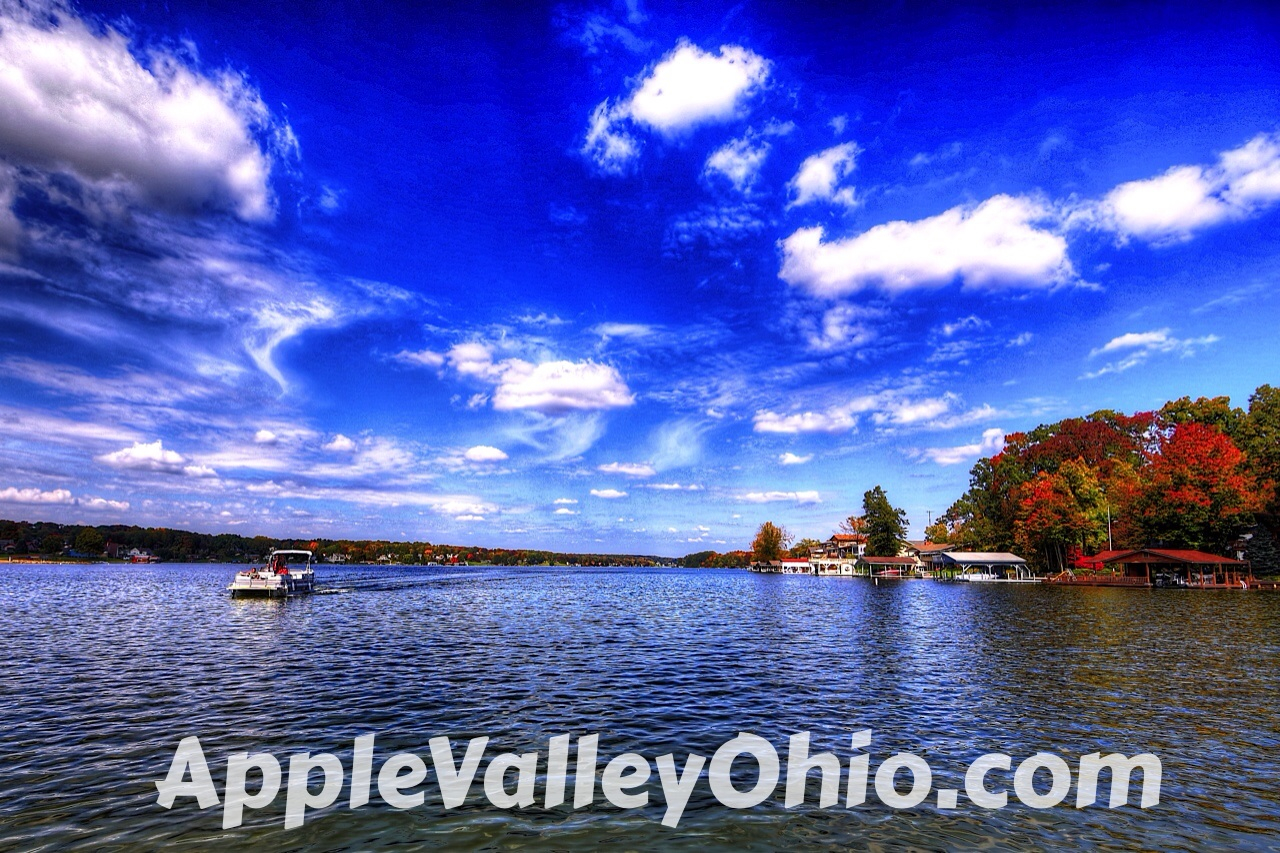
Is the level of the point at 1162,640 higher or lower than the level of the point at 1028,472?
lower

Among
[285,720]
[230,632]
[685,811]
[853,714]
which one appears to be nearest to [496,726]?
[285,720]

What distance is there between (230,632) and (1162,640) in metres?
56.9

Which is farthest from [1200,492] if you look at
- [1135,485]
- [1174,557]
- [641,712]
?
[641,712]

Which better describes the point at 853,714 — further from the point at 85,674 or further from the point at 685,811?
the point at 85,674

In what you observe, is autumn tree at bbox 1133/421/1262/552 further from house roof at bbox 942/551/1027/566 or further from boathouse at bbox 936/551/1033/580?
boathouse at bbox 936/551/1033/580

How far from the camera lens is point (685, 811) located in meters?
11.6

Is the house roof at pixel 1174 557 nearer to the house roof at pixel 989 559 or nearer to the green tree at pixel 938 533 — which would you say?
the house roof at pixel 989 559

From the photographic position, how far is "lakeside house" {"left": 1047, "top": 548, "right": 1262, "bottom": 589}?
3408 inches

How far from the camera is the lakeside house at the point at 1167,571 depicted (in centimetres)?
8656

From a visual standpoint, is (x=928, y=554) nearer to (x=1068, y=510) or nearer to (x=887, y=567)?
(x=887, y=567)

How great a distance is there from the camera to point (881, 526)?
170875 millimetres

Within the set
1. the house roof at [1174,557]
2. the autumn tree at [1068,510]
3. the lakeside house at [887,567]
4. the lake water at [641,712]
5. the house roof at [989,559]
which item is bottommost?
the lakeside house at [887,567]

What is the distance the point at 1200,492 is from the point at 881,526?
85.2 metres

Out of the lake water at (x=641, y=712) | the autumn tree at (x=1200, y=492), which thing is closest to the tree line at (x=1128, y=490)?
the autumn tree at (x=1200, y=492)
